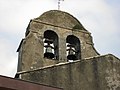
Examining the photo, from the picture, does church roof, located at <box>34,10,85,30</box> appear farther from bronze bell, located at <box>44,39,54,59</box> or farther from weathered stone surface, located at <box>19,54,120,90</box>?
weathered stone surface, located at <box>19,54,120,90</box>

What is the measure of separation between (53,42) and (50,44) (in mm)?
402

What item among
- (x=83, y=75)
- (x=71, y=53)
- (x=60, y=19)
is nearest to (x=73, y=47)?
(x=71, y=53)

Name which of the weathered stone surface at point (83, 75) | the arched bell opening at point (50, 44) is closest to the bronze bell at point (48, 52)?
the arched bell opening at point (50, 44)

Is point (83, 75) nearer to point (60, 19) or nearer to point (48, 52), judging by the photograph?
point (48, 52)

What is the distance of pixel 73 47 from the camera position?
49.2ft

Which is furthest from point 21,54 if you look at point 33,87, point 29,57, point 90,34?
point 33,87

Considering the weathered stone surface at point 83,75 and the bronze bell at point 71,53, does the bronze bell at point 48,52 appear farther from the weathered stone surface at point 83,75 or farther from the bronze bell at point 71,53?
the weathered stone surface at point 83,75

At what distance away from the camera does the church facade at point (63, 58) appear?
1180 cm

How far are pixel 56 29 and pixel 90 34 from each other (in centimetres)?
167

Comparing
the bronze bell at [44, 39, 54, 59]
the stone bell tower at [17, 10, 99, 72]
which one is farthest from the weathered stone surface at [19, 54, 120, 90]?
the bronze bell at [44, 39, 54, 59]

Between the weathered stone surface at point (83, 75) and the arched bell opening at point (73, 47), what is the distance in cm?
210

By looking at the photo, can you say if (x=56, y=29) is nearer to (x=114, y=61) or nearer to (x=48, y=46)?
(x=48, y=46)

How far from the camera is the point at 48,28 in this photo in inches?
578

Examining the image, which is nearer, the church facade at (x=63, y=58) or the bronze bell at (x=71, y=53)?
the church facade at (x=63, y=58)
